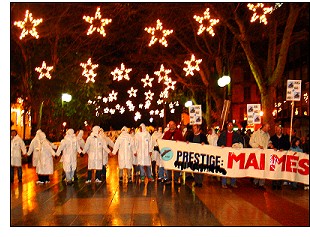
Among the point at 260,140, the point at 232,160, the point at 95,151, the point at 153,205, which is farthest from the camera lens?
the point at 95,151

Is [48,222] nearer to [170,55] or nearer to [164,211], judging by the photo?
[164,211]

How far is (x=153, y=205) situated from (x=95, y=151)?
5.72m

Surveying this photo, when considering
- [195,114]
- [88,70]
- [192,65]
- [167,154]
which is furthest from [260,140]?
[88,70]

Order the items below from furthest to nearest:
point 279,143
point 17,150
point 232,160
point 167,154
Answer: point 17,150 < point 167,154 < point 279,143 < point 232,160

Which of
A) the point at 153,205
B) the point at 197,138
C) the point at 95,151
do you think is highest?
the point at 197,138

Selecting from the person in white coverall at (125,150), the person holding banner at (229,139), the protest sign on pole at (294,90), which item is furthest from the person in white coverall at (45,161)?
the protest sign on pole at (294,90)

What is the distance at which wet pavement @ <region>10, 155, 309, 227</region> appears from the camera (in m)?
11.2

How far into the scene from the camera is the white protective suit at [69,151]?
18.4 m

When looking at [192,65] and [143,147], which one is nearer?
[143,147]

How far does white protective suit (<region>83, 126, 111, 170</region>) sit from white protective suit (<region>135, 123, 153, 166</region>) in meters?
0.99

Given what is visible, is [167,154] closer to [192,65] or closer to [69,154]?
[69,154]

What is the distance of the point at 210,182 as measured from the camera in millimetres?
18906

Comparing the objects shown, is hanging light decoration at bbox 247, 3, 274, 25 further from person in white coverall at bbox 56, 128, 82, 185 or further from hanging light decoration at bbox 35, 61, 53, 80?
hanging light decoration at bbox 35, 61, 53, 80

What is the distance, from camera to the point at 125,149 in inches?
750
